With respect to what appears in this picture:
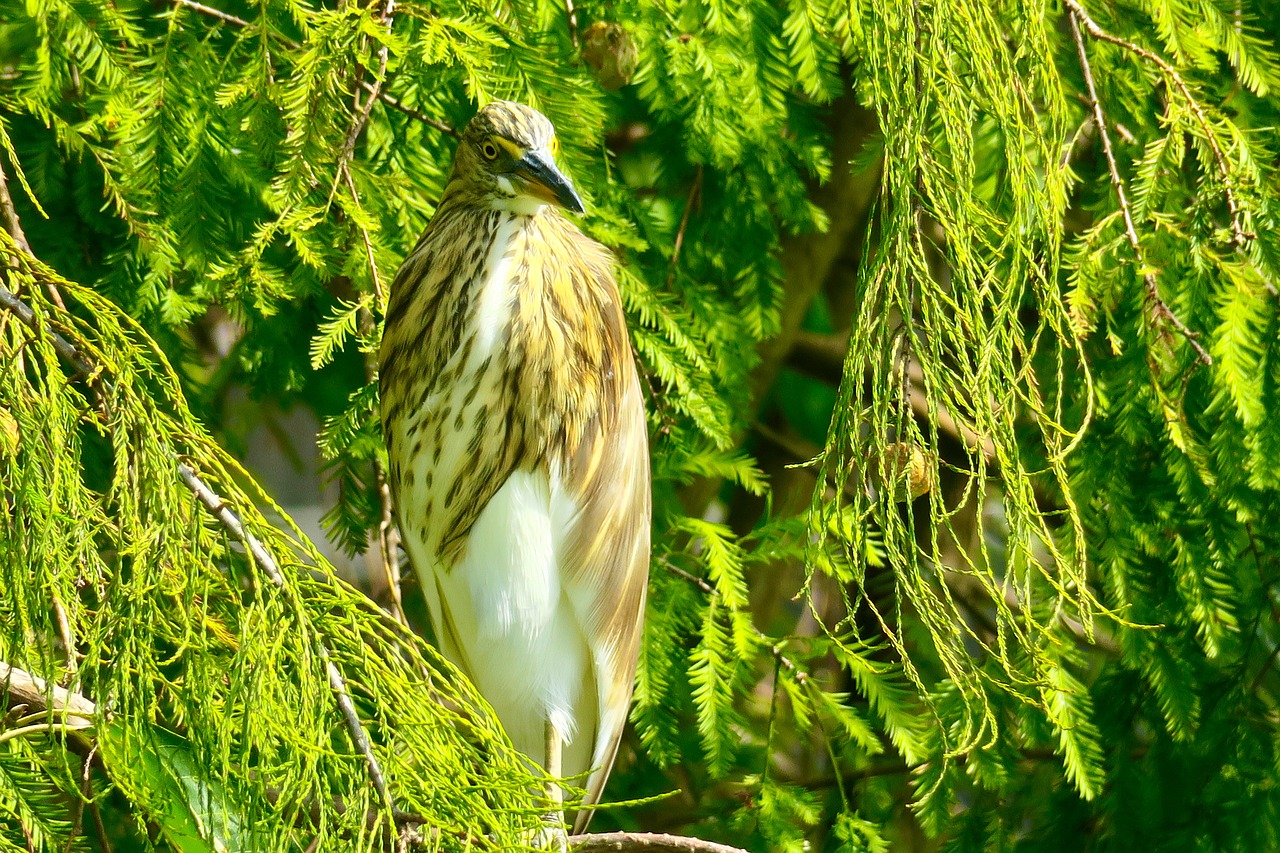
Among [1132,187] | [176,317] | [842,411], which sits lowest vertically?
[176,317]

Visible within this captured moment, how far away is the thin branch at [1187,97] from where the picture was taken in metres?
1.92

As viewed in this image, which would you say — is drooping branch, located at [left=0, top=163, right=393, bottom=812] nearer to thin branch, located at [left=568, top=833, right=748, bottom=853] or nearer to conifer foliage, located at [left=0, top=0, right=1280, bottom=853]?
conifer foliage, located at [left=0, top=0, right=1280, bottom=853]

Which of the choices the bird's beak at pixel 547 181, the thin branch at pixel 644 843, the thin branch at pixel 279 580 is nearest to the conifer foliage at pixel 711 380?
the thin branch at pixel 279 580

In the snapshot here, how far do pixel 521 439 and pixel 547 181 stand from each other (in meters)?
0.49

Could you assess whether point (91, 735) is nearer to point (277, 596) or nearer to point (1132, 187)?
point (277, 596)

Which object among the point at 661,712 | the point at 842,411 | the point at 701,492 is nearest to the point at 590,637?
the point at 661,712

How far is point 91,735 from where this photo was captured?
145 centimetres

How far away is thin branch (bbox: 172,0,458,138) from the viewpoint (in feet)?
6.72

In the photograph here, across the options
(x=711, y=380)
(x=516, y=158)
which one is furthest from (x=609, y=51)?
(x=711, y=380)

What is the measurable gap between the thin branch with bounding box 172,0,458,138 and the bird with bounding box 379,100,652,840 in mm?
98

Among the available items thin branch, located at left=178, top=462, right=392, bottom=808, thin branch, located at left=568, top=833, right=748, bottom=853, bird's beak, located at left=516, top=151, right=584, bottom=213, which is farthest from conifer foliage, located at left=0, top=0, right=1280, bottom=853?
thin branch, located at left=568, top=833, right=748, bottom=853

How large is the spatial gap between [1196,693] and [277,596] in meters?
1.90

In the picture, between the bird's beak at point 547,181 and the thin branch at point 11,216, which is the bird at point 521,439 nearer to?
the bird's beak at point 547,181

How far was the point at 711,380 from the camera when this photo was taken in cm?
258
